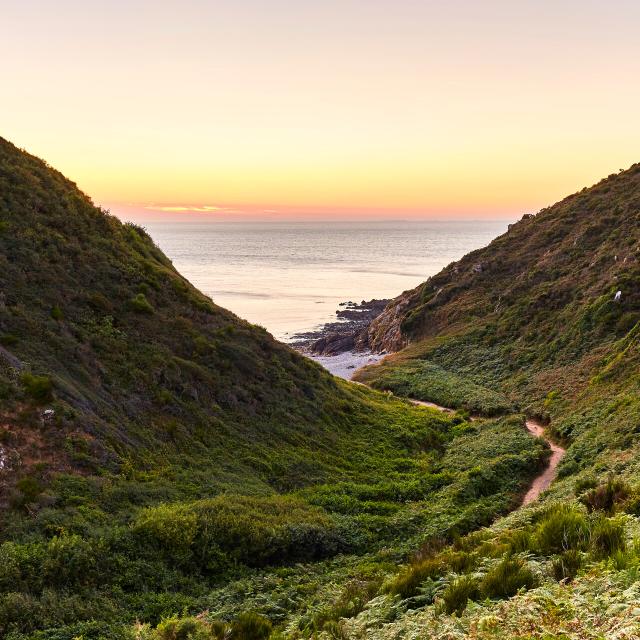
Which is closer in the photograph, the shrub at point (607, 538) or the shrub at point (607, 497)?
the shrub at point (607, 538)

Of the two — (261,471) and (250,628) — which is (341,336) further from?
(250,628)

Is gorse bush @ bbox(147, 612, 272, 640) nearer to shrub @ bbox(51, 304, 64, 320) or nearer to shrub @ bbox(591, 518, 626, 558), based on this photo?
shrub @ bbox(591, 518, 626, 558)

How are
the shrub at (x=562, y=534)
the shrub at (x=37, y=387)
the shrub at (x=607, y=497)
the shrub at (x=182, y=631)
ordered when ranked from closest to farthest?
the shrub at (x=562, y=534) < the shrub at (x=182, y=631) < the shrub at (x=607, y=497) < the shrub at (x=37, y=387)

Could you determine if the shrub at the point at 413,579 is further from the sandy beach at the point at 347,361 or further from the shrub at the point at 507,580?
the sandy beach at the point at 347,361

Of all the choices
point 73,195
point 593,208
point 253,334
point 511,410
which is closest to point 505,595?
point 253,334

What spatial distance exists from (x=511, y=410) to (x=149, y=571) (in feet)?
85.7

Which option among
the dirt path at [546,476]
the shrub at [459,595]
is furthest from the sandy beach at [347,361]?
the shrub at [459,595]

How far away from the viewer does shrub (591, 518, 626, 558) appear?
8.44 meters

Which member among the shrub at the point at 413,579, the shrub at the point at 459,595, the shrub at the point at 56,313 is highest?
the shrub at the point at 56,313

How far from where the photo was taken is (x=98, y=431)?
19.1 metres

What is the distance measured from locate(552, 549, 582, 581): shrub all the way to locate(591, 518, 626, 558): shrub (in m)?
0.34

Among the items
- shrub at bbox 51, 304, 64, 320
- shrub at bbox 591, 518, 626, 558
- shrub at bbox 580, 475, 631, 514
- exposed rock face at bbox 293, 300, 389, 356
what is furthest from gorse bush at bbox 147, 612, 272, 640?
exposed rock face at bbox 293, 300, 389, 356

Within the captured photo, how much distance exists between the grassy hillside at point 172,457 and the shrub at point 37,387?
0.25ft

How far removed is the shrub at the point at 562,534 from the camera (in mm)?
9203
